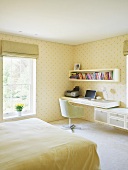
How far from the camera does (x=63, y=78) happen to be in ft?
18.0

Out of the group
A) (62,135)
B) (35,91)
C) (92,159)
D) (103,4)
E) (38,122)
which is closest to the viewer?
(92,159)

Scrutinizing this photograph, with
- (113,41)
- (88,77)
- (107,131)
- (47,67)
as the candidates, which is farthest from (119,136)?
(47,67)

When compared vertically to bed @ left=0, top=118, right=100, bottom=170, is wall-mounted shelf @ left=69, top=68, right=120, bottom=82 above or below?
above

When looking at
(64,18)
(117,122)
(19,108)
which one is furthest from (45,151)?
(19,108)

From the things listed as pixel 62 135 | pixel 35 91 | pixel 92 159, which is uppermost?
pixel 35 91

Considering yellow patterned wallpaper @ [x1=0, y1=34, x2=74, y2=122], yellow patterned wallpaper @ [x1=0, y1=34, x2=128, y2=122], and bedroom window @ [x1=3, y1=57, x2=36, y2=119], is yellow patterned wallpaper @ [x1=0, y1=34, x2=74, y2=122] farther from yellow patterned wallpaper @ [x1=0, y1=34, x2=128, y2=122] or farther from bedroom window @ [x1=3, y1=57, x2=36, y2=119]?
bedroom window @ [x1=3, y1=57, x2=36, y2=119]

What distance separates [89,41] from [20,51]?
202cm

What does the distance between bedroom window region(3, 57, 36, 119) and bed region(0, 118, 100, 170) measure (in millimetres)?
2217

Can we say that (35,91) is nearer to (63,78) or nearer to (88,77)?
(63,78)

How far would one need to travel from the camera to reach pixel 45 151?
1.79 meters

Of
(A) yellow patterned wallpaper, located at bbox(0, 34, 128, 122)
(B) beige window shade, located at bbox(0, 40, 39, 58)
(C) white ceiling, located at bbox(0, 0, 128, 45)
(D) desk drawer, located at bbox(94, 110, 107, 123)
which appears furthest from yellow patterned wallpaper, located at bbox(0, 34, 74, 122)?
(D) desk drawer, located at bbox(94, 110, 107, 123)

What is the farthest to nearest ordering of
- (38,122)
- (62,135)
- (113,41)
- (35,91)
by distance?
(35,91)
(113,41)
(38,122)
(62,135)

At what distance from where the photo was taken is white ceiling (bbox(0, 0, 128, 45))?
2.49 metres

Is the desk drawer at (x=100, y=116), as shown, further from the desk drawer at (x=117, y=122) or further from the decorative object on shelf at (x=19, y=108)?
the decorative object on shelf at (x=19, y=108)
